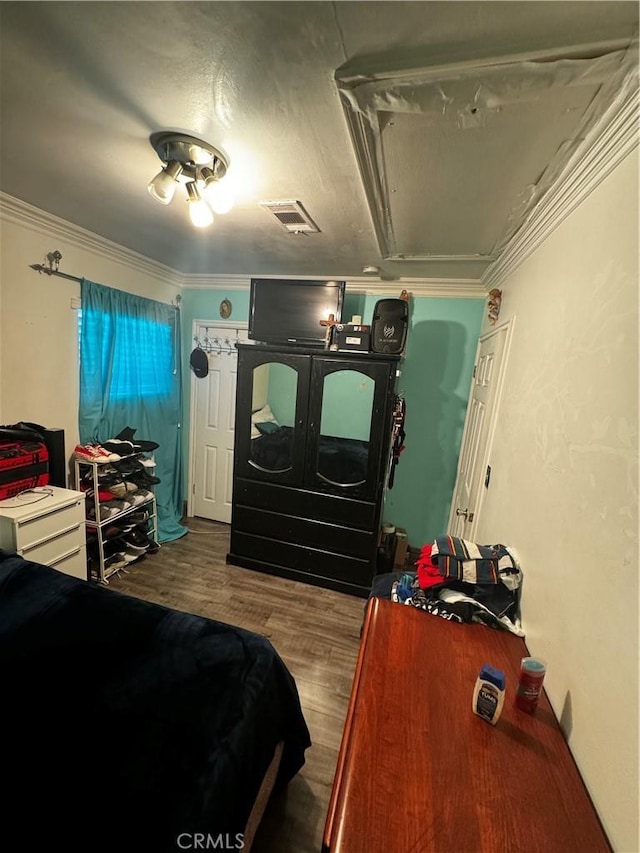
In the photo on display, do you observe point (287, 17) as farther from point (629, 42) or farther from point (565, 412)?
point (565, 412)

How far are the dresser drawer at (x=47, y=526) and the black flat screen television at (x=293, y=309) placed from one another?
1.78 metres

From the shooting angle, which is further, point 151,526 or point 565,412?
point 151,526

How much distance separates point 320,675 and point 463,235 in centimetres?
255

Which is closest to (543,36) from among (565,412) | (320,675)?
(565,412)

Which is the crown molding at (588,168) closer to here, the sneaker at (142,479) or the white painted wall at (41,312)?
the white painted wall at (41,312)

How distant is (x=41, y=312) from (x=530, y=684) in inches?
122

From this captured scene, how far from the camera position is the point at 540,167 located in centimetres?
121

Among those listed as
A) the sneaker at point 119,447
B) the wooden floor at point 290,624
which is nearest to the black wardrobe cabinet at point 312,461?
Answer: the wooden floor at point 290,624

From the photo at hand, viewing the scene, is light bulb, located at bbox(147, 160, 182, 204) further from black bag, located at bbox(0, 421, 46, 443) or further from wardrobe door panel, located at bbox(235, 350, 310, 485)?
black bag, located at bbox(0, 421, 46, 443)

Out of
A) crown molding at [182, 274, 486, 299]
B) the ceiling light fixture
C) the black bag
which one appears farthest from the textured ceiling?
the black bag

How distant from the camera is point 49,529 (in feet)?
6.28

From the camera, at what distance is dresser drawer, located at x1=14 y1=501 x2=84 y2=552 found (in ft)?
5.75

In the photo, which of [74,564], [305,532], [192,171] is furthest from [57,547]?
[192,171]

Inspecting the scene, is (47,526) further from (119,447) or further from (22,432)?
(119,447)
